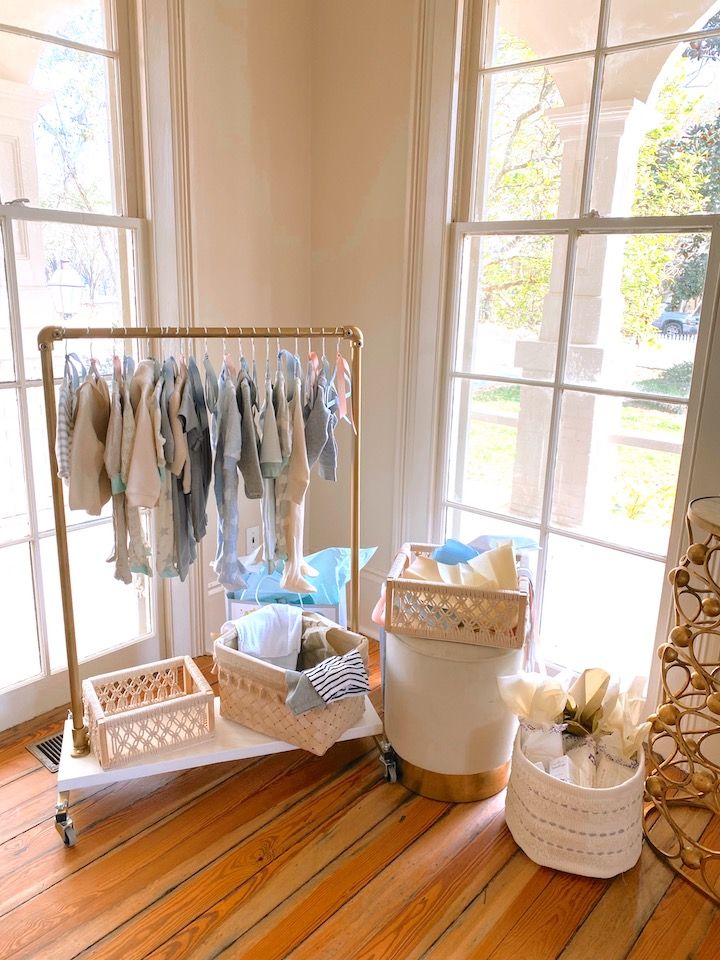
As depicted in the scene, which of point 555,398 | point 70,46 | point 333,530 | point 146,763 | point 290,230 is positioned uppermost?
point 70,46

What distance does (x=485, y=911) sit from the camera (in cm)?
169

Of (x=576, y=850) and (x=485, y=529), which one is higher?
(x=485, y=529)

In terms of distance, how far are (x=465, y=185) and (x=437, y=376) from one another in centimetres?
61

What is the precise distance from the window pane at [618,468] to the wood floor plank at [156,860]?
3.29 feet

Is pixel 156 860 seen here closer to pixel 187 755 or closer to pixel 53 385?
pixel 187 755

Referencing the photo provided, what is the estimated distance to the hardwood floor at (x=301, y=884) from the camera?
5.26 feet

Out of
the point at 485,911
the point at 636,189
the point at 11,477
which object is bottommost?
the point at 485,911

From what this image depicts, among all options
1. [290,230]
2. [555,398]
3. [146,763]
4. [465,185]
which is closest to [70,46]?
[290,230]

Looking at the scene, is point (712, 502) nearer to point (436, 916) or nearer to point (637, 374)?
point (637, 374)

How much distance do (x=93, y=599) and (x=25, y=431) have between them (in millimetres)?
610

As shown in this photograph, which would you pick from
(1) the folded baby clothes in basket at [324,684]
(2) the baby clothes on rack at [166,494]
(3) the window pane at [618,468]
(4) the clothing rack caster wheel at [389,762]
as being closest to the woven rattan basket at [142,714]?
(1) the folded baby clothes in basket at [324,684]

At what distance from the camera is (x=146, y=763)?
6.22 feet

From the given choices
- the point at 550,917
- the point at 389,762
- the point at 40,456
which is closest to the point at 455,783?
the point at 389,762

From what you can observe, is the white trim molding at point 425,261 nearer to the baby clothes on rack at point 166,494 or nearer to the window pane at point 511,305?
the window pane at point 511,305
